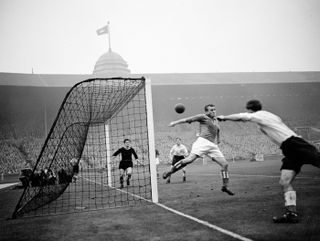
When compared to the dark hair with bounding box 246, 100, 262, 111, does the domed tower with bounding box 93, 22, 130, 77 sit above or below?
above

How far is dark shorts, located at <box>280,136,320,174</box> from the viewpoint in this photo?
16.6ft

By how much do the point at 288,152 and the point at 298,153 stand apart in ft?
0.54

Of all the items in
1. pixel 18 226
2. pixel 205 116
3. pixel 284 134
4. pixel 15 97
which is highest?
pixel 15 97

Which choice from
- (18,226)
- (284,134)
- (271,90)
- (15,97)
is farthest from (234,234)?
(271,90)

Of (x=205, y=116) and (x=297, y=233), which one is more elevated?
(x=205, y=116)

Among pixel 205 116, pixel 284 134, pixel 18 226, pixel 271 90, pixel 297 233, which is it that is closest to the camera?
pixel 297 233

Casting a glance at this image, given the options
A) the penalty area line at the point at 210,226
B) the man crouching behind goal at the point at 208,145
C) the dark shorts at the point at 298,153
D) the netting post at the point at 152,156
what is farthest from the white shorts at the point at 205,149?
the dark shorts at the point at 298,153

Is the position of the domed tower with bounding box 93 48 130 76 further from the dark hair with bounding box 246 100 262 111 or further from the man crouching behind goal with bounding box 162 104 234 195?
the dark hair with bounding box 246 100 262 111

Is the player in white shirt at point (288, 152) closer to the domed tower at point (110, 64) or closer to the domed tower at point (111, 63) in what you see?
the domed tower at point (110, 64)

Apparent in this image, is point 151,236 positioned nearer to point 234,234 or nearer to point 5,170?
point 234,234

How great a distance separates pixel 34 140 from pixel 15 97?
7.23m

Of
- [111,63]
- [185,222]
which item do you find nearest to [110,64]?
[111,63]

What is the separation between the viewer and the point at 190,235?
183 inches

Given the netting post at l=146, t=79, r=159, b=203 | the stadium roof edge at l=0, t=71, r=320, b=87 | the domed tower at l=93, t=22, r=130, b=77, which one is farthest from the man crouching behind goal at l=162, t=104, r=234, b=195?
the domed tower at l=93, t=22, r=130, b=77
